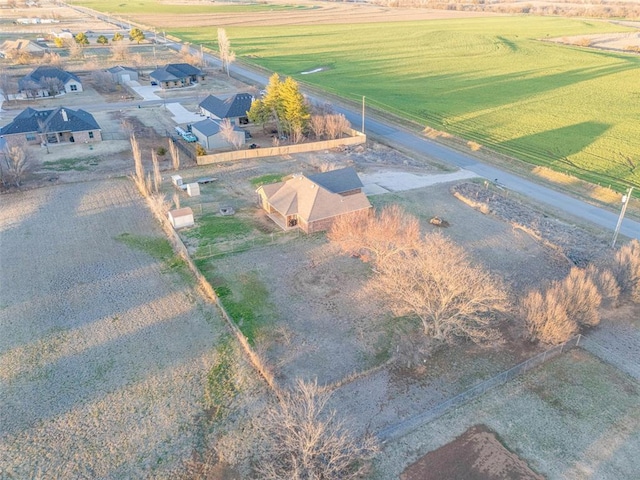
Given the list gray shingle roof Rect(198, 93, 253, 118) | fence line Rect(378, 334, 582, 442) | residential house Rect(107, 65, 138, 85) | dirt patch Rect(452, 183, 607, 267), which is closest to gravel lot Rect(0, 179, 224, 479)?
fence line Rect(378, 334, 582, 442)

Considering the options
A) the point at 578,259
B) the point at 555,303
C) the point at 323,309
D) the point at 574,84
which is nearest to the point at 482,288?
the point at 555,303

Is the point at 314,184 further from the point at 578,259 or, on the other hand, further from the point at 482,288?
the point at 578,259

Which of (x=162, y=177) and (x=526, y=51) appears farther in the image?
(x=526, y=51)

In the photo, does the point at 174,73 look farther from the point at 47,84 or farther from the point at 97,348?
the point at 97,348

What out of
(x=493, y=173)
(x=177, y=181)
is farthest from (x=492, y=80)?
(x=177, y=181)

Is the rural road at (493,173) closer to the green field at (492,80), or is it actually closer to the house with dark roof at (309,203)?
the green field at (492,80)

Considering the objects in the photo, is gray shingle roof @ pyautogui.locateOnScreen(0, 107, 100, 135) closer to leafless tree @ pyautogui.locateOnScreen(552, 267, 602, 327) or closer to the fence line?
the fence line
